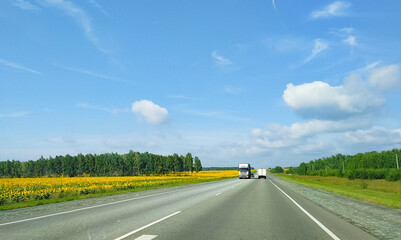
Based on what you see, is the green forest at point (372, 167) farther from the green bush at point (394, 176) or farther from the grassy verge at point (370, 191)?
the grassy verge at point (370, 191)

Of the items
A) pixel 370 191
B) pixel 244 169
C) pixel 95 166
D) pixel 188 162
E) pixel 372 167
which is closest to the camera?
pixel 370 191

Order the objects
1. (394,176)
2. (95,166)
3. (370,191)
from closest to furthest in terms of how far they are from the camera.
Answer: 1. (370,191)
2. (394,176)
3. (95,166)

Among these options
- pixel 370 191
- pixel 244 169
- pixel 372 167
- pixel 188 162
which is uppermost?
pixel 188 162

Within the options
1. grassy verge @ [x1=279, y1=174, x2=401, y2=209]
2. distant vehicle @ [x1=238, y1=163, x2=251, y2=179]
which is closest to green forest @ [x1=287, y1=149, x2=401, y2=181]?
grassy verge @ [x1=279, y1=174, x2=401, y2=209]

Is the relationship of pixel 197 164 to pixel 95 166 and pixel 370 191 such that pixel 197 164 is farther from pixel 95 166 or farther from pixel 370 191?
pixel 370 191

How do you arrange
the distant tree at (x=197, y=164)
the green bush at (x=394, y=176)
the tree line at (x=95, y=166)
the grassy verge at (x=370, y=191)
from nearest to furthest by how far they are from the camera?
1. the grassy verge at (x=370, y=191)
2. the green bush at (x=394, y=176)
3. the tree line at (x=95, y=166)
4. the distant tree at (x=197, y=164)

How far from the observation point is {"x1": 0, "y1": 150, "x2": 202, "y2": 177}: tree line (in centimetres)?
14000

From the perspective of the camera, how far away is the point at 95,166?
459ft

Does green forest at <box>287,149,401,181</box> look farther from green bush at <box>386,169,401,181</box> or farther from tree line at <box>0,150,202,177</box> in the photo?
tree line at <box>0,150,202,177</box>

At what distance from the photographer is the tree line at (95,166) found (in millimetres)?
140000

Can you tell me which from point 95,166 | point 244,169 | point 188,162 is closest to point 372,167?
point 244,169

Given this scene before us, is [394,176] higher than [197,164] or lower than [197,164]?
lower

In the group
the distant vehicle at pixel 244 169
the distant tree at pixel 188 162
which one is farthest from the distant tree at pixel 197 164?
the distant vehicle at pixel 244 169

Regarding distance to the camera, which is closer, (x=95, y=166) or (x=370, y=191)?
Answer: (x=370, y=191)
